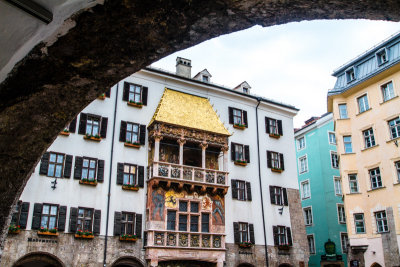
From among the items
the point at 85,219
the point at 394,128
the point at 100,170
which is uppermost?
the point at 394,128

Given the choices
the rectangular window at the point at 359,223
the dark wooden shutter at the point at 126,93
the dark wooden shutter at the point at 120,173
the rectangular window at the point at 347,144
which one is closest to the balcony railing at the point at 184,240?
the dark wooden shutter at the point at 120,173

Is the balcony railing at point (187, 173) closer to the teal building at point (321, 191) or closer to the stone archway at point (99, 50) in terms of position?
the teal building at point (321, 191)

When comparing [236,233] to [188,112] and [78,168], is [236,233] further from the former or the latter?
[78,168]

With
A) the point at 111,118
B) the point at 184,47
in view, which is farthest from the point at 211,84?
the point at 184,47

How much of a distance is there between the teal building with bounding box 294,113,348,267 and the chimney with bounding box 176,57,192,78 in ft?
56.3

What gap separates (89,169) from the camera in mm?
22969

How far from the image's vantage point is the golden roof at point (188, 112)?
25844 mm

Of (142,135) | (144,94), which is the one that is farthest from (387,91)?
(142,135)

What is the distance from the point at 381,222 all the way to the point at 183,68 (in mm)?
18468

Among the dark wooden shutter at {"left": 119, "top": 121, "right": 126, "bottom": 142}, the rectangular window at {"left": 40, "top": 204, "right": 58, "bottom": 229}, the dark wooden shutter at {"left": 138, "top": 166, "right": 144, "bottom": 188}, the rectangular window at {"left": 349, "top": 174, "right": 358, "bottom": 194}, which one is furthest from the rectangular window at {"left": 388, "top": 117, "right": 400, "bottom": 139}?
the rectangular window at {"left": 40, "top": 204, "right": 58, "bottom": 229}

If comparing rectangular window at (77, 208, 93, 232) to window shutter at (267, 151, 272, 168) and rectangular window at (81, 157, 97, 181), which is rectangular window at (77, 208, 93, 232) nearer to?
rectangular window at (81, 157, 97, 181)

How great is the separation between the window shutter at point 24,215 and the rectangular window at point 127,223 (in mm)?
5287

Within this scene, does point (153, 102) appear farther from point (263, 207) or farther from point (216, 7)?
point (216, 7)

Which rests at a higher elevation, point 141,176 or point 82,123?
point 82,123
